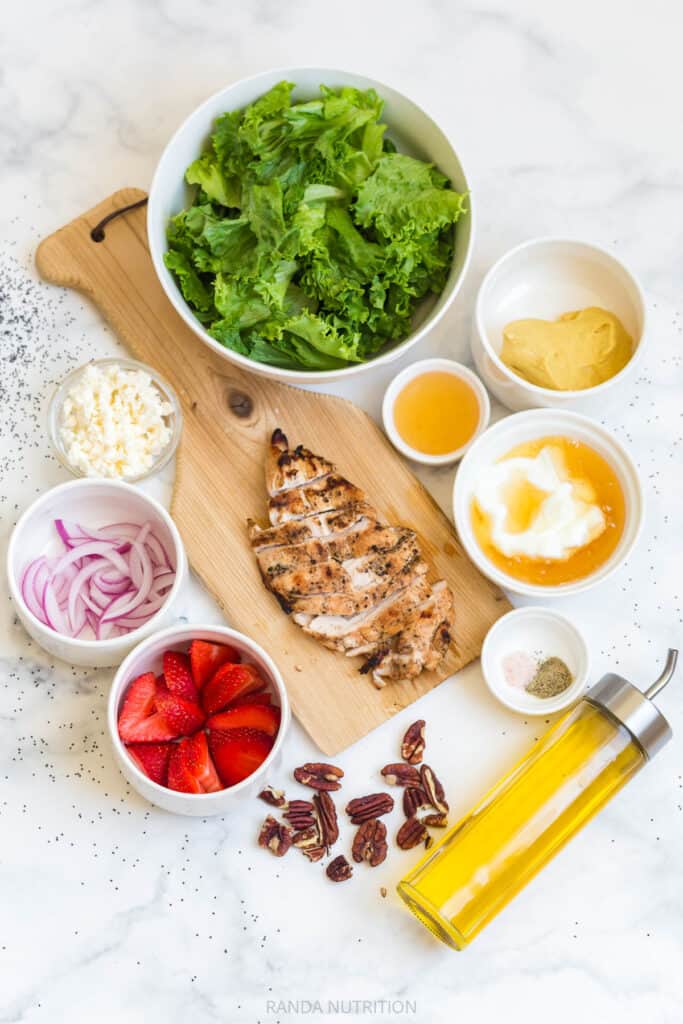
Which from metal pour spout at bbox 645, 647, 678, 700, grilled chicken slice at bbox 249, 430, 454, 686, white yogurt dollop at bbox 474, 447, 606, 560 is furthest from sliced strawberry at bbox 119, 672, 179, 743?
metal pour spout at bbox 645, 647, 678, 700

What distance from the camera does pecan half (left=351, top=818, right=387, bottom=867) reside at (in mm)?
2791

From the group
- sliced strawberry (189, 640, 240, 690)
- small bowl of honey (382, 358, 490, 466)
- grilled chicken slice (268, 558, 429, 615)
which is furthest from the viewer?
small bowl of honey (382, 358, 490, 466)

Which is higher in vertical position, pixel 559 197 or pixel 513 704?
pixel 559 197

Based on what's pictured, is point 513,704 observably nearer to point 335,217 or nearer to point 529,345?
point 529,345

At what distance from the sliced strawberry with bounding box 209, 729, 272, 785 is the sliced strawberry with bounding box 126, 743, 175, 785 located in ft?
0.33

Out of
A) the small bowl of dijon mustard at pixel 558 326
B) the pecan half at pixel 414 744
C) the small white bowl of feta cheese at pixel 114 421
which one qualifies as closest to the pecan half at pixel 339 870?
the pecan half at pixel 414 744

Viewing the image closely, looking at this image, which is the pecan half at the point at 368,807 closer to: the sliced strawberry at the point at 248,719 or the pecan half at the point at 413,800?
the pecan half at the point at 413,800

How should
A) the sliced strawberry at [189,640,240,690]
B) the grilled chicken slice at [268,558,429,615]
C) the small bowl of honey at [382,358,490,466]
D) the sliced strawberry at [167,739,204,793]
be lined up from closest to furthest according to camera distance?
the sliced strawberry at [167,739,204,793]
the sliced strawberry at [189,640,240,690]
the grilled chicken slice at [268,558,429,615]
the small bowl of honey at [382,358,490,466]

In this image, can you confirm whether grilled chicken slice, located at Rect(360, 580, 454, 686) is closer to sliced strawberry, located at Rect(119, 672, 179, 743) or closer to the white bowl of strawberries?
the white bowl of strawberries

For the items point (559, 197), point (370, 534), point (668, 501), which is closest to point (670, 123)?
point (559, 197)

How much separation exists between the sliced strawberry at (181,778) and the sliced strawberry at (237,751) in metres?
0.07

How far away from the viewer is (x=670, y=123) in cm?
321

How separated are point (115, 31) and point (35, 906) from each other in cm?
206

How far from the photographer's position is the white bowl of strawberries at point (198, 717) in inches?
104
